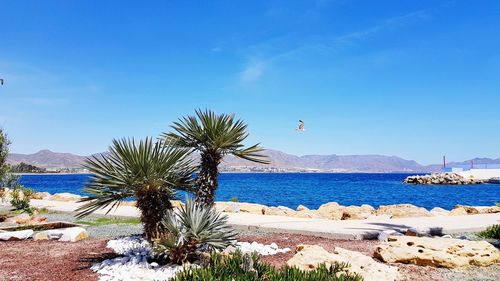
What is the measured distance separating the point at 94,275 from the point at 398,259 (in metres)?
5.38

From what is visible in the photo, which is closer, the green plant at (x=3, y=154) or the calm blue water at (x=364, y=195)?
the green plant at (x=3, y=154)

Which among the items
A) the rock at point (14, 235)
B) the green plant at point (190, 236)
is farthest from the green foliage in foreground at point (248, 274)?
the rock at point (14, 235)

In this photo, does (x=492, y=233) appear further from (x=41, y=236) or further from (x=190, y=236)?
(x=41, y=236)

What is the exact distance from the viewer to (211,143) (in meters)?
9.46

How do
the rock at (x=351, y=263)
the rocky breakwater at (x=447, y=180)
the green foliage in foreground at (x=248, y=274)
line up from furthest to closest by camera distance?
the rocky breakwater at (x=447, y=180), the rock at (x=351, y=263), the green foliage in foreground at (x=248, y=274)

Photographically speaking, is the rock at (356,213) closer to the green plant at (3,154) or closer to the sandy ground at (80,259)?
the sandy ground at (80,259)

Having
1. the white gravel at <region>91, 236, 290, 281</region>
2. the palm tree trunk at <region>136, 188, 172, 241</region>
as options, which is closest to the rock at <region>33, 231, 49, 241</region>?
the white gravel at <region>91, 236, 290, 281</region>

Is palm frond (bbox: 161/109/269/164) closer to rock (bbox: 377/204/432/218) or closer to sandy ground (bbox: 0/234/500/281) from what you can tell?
sandy ground (bbox: 0/234/500/281)

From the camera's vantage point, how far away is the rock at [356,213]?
17891 mm

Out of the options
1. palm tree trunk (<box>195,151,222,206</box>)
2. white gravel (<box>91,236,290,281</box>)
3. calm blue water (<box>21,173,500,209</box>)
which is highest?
palm tree trunk (<box>195,151,222,206</box>)

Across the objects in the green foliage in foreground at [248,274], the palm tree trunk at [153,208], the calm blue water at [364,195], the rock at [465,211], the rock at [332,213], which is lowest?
the calm blue water at [364,195]

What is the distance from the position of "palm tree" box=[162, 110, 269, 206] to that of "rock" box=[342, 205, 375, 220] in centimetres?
922

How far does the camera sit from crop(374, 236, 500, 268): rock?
8625 mm

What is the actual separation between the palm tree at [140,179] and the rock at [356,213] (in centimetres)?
1028
